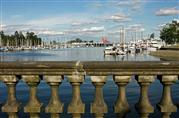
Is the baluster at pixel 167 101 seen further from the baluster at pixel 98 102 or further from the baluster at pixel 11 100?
the baluster at pixel 11 100

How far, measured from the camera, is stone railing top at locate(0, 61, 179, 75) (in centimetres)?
585

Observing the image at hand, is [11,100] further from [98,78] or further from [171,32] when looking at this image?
[171,32]

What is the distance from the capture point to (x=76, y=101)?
19.4 ft

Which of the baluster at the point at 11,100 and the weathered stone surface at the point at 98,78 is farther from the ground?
the weathered stone surface at the point at 98,78

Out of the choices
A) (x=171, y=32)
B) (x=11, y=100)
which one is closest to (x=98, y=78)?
(x=11, y=100)

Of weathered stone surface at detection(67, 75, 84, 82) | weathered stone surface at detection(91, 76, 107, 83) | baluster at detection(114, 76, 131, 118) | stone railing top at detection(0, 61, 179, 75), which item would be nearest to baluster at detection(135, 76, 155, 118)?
stone railing top at detection(0, 61, 179, 75)

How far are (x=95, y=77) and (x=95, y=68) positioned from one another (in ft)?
0.52

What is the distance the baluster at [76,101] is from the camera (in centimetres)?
587

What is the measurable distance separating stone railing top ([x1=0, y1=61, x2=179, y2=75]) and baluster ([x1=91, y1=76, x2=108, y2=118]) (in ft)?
0.36

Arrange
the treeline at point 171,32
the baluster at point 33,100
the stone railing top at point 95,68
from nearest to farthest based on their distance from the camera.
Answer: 1. the stone railing top at point 95,68
2. the baluster at point 33,100
3. the treeline at point 171,32

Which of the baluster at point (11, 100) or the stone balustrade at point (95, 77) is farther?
the baluster at point (11, 100)

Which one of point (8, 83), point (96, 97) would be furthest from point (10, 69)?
point (96, 97)

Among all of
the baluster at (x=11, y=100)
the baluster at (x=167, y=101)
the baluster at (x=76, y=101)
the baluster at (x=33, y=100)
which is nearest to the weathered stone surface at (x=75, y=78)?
the baluster at (x=76, y=101)

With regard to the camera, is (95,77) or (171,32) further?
(171,32)
